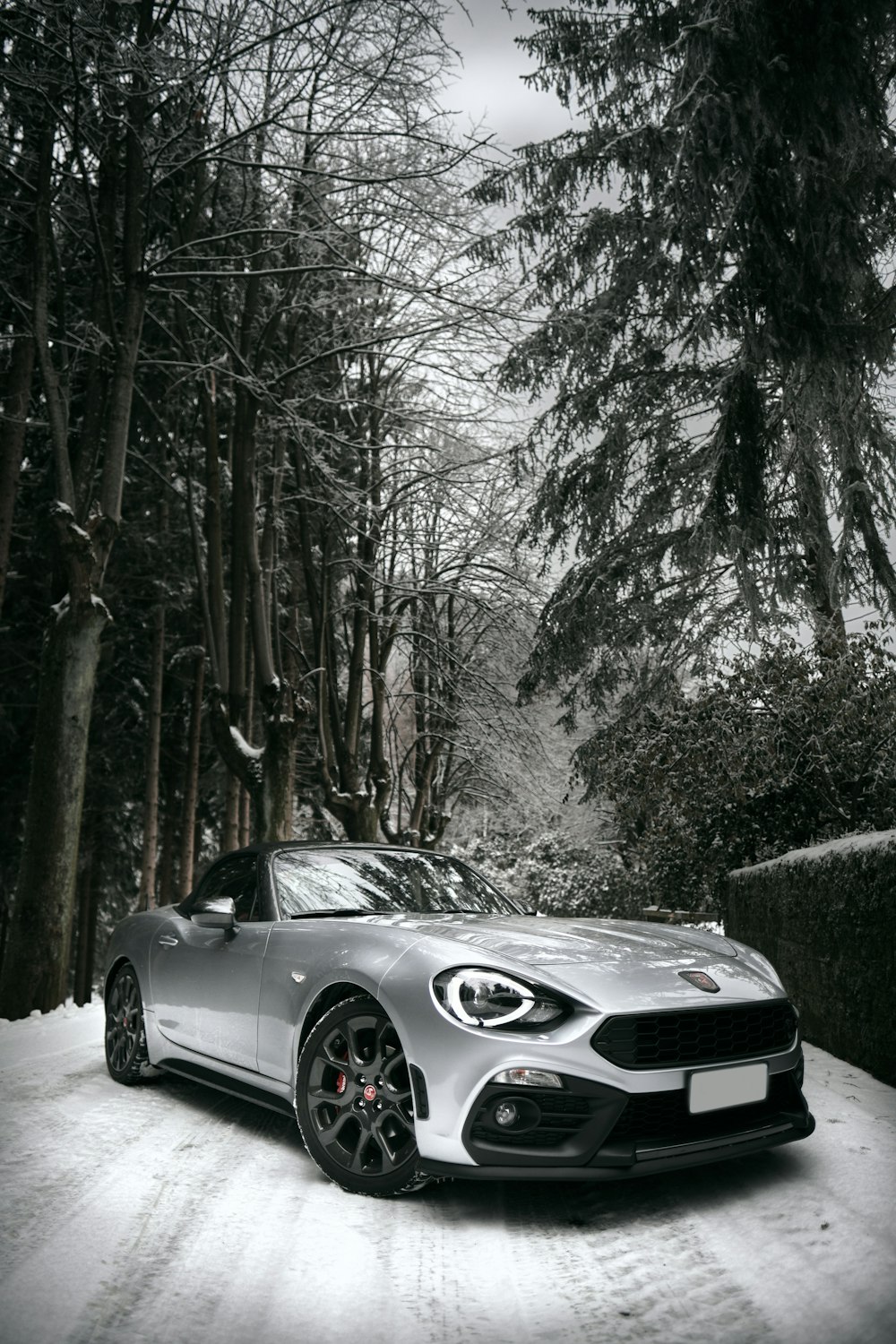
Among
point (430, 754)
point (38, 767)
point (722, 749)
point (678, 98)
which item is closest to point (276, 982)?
point (38, 767)

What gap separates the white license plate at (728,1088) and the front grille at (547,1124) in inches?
16.2

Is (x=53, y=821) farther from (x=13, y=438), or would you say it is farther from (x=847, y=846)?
(x=847, y=846)

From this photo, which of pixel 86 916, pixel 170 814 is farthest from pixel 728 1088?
pixel 86 916

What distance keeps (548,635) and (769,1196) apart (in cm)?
1357

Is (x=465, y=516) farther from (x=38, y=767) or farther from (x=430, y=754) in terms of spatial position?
(x=38, y=767)

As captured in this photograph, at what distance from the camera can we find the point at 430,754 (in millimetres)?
22656

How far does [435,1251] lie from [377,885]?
2.04 m

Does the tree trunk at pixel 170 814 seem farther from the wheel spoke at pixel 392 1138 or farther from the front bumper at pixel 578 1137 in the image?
the front bumper at pixel 578 1137

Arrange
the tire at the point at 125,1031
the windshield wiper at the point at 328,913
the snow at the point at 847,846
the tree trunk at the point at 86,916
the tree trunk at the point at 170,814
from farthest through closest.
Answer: the tree trunk at the point at 170,814
the tree trunk at the point at 86,916
the tire at the point at 125,1031
the snow at the point at 847,846
the windshield wiper at the point at 328,913

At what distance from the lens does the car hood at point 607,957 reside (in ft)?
12.4

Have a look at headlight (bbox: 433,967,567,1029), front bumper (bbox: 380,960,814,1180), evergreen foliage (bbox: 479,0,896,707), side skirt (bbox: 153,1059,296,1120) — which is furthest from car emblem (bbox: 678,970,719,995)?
evergreen foliage (bbox: 479,0,896,707)

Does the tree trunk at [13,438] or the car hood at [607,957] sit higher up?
the tree trunk at [13,438]

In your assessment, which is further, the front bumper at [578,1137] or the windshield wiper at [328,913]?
the windshield wiper at [328,913]

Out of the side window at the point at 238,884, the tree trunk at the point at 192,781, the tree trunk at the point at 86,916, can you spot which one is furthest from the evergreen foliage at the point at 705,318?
the tree trunk at the point at 86,916
